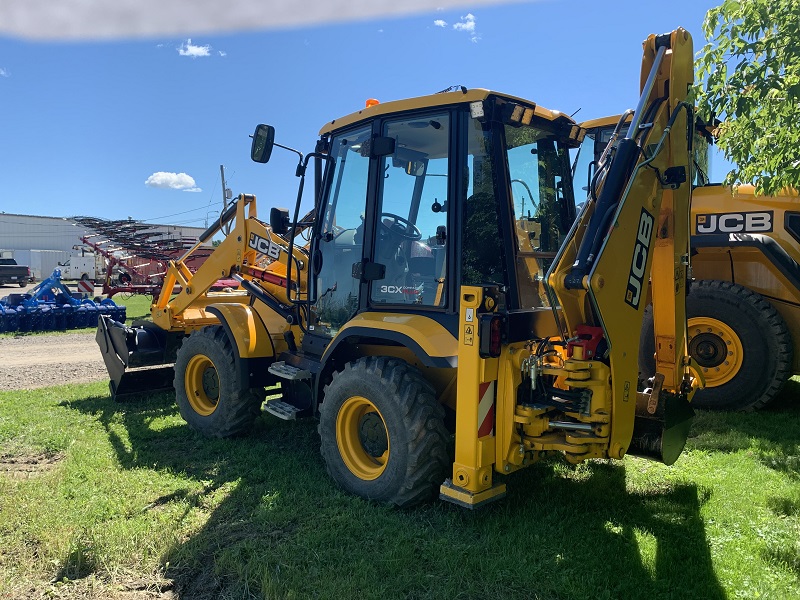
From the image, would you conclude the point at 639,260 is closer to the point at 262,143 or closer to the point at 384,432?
the point at 384,432

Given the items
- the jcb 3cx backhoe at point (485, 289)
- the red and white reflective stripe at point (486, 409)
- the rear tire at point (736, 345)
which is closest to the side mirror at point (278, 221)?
the jcb 3cx backhoe at point (485, 289)

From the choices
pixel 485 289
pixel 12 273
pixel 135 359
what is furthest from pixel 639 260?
pixel 12 273

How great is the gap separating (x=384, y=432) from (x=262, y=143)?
8.10ft

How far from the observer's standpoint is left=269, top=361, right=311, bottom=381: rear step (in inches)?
189

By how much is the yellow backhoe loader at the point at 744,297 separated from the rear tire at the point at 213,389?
3.80 meters

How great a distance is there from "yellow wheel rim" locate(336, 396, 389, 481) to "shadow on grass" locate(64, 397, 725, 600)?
24 cm

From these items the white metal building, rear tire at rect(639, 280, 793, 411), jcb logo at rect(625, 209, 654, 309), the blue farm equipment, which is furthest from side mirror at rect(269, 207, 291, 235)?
the white metal building

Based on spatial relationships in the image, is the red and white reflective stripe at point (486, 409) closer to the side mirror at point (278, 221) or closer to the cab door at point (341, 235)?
the cab door at point (341, 235)

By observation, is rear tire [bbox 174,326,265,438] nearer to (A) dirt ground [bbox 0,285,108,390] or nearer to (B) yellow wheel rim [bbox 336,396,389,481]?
(B) yellow wheel rim [bbox 336,396,389,481]

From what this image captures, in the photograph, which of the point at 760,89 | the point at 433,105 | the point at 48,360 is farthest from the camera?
the point at 48,360

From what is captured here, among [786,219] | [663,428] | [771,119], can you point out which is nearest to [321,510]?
[663,428]

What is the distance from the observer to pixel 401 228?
4277 millimetres

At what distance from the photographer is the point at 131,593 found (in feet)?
10.2

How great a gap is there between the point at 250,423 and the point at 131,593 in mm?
2437
